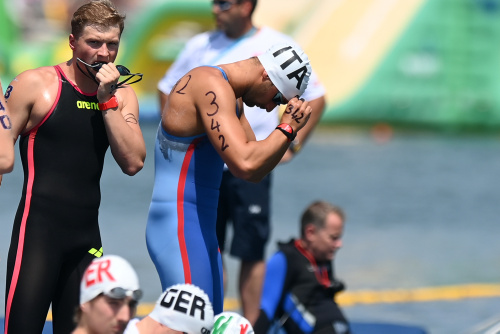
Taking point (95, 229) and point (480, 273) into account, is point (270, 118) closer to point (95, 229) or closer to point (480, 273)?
point (95, 229)

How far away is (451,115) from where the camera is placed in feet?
78.3

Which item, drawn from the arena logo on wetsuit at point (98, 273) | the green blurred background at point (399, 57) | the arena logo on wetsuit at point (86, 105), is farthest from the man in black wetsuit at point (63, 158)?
the green blurred background at point (399, 57)

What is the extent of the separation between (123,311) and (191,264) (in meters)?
0.95

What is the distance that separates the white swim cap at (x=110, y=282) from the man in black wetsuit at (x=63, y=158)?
32.7 inches

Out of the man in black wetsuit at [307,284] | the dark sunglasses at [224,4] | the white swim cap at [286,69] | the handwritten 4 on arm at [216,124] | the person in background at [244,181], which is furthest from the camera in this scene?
the dark sunglasses at [224,4]

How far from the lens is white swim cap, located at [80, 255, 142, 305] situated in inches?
156

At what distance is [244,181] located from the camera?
22.5 ft

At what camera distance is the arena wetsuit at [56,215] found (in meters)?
4.79

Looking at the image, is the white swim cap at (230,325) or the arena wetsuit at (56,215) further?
the arena wetsuit at (56,215)

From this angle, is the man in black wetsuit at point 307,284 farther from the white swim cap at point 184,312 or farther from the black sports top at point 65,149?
the white swim cap at point 184,312

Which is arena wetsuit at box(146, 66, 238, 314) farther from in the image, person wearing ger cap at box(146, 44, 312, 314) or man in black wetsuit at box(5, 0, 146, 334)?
man in black wetsuit at box(5, 0, 146, 334)

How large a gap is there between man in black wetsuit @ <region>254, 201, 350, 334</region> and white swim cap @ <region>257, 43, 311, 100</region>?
62.2 inches

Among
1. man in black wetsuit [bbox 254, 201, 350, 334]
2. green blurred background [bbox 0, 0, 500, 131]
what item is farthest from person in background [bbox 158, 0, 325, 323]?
green blurred background [bbox 0, 0, 500, 131]

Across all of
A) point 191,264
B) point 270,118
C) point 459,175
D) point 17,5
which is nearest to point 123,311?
point 191,264
